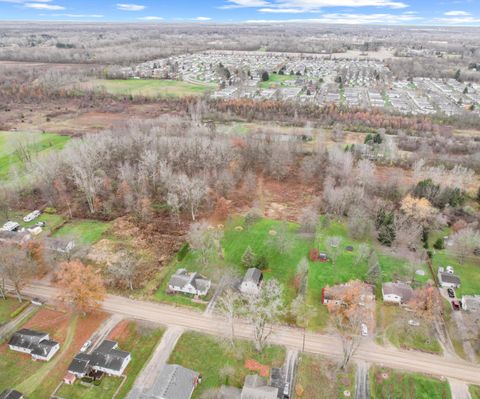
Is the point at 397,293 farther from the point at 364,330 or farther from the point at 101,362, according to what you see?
the point at 101,362

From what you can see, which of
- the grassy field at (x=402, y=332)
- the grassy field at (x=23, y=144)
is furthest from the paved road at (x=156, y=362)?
the grassy field at (x=23, y=144)

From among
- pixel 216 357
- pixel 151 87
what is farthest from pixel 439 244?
pixel 151 87

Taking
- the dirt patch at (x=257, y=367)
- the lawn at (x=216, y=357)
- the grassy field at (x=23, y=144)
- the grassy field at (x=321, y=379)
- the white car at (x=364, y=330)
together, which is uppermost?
the white car at (x=364, y=330)

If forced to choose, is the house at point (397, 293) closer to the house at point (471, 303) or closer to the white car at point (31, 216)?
the house at point (471, 303)

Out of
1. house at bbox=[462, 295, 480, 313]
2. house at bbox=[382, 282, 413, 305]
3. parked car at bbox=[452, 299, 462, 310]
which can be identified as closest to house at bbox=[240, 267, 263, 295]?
house at bbox=[382, 282, 413, 305]

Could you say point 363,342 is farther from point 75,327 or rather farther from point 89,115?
point 89,115

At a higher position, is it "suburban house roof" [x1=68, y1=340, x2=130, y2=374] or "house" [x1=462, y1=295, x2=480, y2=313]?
"house" [x1=462, y1=295, x2=480, y2=313]

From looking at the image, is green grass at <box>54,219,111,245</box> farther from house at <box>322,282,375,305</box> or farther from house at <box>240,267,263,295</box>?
house at <box>322,282,375,305</box>
